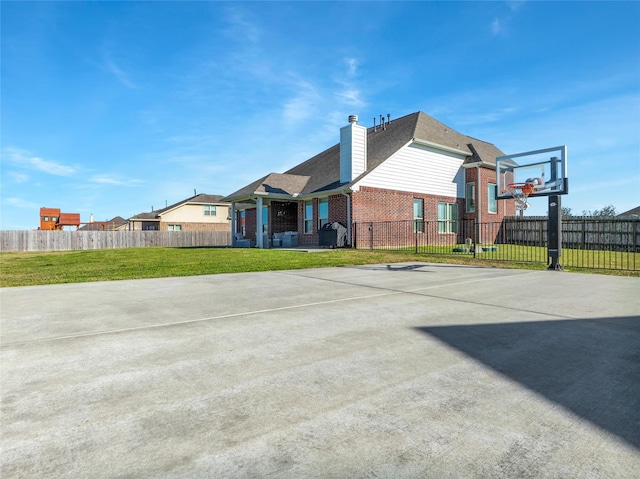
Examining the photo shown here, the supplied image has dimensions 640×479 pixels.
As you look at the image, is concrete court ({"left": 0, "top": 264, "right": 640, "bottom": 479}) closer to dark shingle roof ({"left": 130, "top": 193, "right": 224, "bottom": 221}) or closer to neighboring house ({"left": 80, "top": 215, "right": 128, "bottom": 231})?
dark shingle roof ({"left": 130, "top": 193, "right": 224, "bottom": 221})

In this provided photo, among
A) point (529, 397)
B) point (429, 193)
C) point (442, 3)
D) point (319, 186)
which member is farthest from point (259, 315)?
point (429, 193)

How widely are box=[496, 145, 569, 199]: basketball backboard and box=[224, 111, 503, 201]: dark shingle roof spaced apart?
18.3 feet

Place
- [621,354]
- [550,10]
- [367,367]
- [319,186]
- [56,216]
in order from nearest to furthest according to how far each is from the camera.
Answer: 1. [367,367]
2. [621,354]
3. [550,10]
4. [319,186]
5. [56,216]

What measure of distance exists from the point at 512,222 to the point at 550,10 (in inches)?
563

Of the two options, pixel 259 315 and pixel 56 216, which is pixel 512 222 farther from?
pixel 56 216

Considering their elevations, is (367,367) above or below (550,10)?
below

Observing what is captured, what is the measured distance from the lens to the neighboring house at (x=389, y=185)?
18031 mm

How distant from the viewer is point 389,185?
61.3ft

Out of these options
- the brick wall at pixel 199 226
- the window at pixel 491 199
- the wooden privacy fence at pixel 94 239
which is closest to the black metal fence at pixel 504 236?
the window at pixel 491 199

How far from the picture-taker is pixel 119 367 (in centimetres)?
289

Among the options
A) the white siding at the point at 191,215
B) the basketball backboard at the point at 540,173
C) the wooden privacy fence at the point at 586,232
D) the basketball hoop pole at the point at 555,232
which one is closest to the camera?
the basketball hoop pole at the point at 555,232

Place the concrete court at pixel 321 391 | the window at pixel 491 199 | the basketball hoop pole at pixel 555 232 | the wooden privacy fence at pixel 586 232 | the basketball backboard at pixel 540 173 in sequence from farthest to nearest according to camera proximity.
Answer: the window at pixel 491 199, the wooden privacy fence at pixel 586 232, the basketball backboard at pixel 540 173, the basketball hoop pole at pixel 555 232, the concrete court at pixel 321 391

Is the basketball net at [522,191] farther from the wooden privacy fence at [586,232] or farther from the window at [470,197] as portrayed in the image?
the window at [470,197]

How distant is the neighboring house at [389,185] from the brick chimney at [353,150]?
0.16ft
